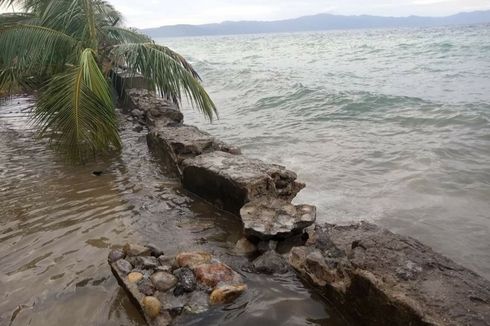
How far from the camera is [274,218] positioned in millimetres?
4137

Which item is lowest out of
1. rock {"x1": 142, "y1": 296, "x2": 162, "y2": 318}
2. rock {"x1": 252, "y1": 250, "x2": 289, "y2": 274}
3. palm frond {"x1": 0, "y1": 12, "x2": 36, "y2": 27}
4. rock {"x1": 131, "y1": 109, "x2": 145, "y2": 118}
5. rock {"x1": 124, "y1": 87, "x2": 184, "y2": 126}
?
rock {"x1": 252, "y1": 250, "x2": 289, "y2": 274}

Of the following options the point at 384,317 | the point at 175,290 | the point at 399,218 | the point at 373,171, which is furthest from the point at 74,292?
the point at 373,171

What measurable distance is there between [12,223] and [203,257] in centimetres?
255

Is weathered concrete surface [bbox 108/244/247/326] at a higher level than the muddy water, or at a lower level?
higher

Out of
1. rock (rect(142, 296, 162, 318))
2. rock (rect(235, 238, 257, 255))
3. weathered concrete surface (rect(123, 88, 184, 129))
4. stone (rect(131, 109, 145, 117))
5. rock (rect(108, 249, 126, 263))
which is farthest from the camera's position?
stone (rect(131, 109, 145, 117))

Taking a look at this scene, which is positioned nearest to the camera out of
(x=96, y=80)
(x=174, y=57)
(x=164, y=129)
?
(x=96, y=80)

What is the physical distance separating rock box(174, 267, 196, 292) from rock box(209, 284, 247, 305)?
0.17 metres

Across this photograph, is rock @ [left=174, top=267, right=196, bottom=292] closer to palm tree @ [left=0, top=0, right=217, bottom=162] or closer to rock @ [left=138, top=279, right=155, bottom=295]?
rock @ [left=138, top=279, right=155, bottom=295]

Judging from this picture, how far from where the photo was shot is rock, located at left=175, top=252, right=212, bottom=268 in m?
3.38

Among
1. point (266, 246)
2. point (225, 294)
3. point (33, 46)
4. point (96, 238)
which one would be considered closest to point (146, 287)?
point (225, 294)

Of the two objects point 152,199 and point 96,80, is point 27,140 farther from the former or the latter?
point 152,199

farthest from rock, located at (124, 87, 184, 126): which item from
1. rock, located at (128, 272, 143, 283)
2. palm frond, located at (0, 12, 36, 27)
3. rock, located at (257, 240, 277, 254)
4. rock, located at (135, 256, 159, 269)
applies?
rock, located at (128, 272, 143, 283)

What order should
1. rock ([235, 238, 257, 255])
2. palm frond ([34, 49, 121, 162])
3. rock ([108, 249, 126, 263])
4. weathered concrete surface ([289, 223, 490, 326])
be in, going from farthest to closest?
1. palm frond ([34, 49, 121, 162])
2. rock ([235, 238, 257, 255])
3. rock ([108, 249, 126, 263])
4. weathered concrete surface ([289, 223, 490, 326])

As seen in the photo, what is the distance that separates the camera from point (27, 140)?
862cm
